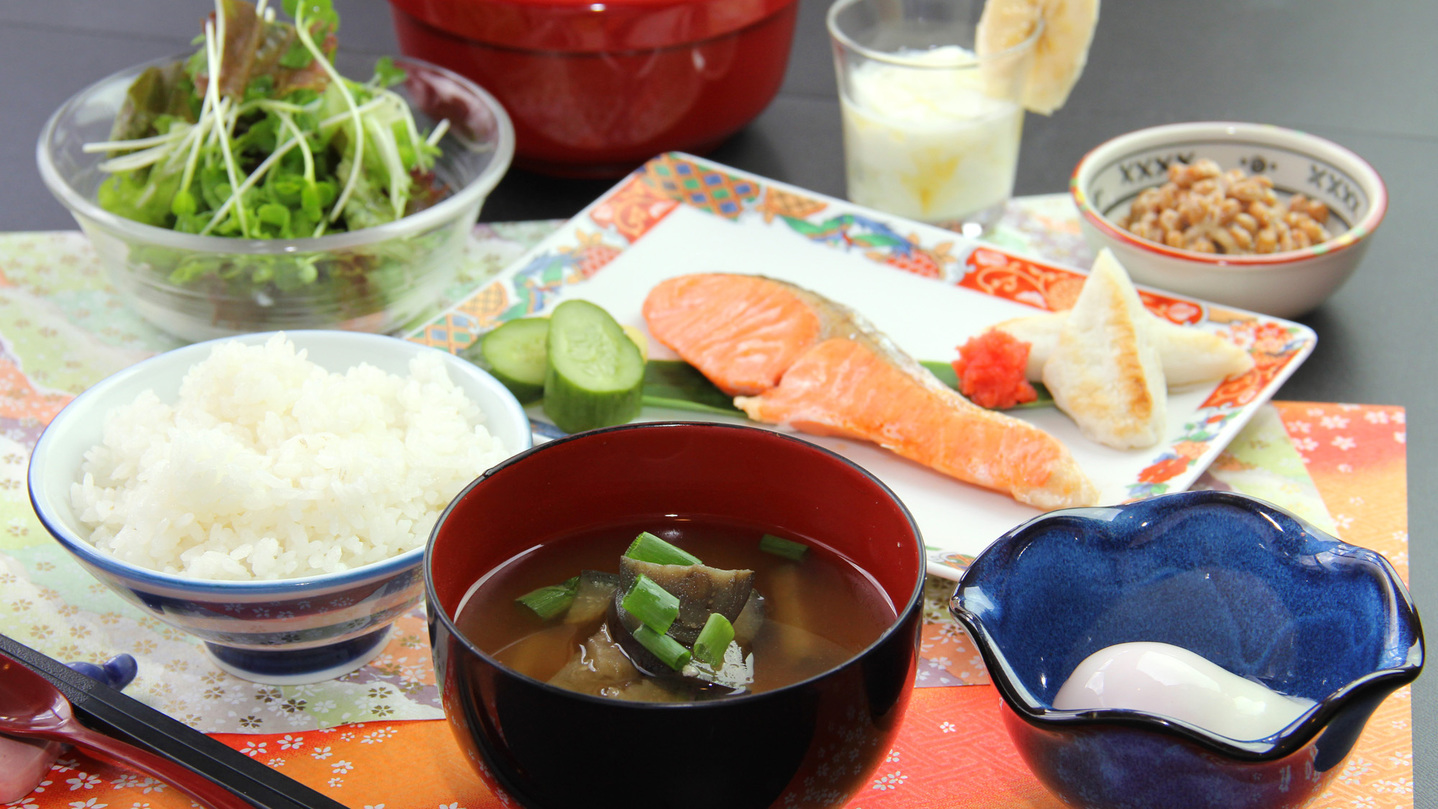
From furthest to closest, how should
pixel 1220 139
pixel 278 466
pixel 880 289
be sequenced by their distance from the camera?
pixel 1220 139 → pixel 880 289 → pixel 278 466

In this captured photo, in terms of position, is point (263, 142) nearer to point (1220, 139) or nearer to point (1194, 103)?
point (1220, 139)

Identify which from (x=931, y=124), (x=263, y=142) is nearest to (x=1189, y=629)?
(x=931, y=124)

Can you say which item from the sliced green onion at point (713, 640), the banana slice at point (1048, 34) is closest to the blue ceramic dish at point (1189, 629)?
the sliced green onion at point (713, 640)

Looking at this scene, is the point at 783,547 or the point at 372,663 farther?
the point at 372,663

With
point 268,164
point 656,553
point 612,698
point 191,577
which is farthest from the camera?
point 268,164

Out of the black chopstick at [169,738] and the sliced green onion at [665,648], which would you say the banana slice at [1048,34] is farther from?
the black chopstick at [169,738]

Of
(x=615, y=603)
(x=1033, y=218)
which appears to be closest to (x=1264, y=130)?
(x=1033, y=218)

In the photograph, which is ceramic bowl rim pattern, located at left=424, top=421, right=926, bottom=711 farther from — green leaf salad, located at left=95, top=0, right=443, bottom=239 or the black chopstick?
green leaf salad, located at left=95, top=0, right=443, bottom=239

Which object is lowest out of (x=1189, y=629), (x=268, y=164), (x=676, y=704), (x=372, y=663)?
(x=372, y=663)

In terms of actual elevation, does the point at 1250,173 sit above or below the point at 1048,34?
below
